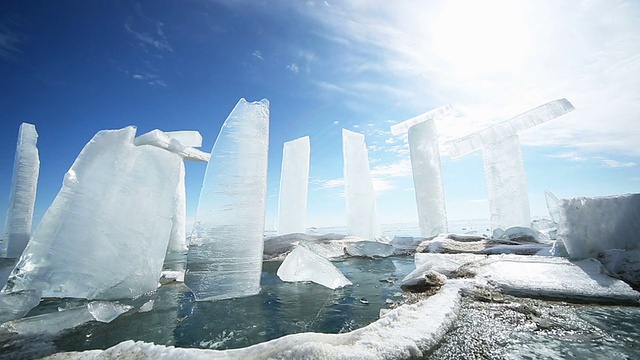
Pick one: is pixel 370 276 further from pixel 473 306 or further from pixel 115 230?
pixel 115 230

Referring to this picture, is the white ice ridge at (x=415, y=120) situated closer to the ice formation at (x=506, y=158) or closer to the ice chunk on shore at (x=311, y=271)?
the ice formation at (x=506, y=158)

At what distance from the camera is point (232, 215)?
3412 millimetres

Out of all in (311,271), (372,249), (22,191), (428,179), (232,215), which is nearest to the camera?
(232,215)

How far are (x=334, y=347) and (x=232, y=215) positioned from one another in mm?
2274

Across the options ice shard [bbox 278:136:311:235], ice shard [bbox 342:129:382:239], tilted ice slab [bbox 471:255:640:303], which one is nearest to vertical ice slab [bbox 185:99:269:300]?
tilted ice slab [bbox 471:255:640:303]

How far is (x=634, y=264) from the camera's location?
2869mm

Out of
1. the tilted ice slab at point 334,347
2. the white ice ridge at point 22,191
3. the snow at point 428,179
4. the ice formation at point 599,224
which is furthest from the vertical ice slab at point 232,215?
the white ice ridge at point 22,191

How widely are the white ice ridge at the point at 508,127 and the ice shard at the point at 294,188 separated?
21.3 feet

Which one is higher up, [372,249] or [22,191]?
[22,191]

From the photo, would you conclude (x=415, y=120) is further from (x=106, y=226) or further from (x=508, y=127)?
(x=106, y=226)

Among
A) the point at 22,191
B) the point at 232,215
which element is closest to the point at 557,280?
the point at 232,215

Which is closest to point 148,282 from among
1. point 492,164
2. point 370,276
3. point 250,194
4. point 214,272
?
point 214,272

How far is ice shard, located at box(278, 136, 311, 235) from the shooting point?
40.4 ft

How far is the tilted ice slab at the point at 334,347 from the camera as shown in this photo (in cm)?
153
